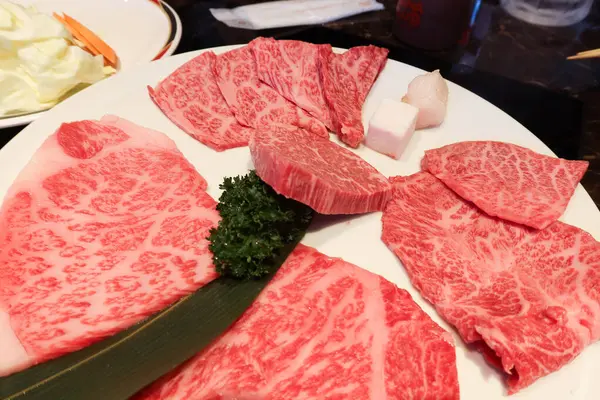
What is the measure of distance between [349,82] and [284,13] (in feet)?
4.70

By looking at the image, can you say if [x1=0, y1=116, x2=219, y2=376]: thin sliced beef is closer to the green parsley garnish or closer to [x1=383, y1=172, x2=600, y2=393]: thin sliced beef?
the green parsley garnish

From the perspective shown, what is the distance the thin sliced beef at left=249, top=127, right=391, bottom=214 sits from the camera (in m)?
1.82

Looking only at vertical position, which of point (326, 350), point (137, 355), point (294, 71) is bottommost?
point (326, 350)

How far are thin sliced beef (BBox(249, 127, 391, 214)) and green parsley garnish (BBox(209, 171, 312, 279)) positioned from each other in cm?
8

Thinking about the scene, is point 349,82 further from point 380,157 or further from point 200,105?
point 200,105

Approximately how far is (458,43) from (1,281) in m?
3.46

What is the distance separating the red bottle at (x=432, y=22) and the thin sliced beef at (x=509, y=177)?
4.54 feet

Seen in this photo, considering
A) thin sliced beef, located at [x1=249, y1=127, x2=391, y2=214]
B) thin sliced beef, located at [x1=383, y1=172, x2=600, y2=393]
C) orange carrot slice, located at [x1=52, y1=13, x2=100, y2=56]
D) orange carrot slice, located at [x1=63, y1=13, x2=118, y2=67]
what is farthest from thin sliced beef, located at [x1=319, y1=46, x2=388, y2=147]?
orange carrot slice, located at [x1=52, y1=13, x2=100, y2=56]

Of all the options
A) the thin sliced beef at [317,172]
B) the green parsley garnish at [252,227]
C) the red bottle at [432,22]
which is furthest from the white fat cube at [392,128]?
the red bottle at [432,22]

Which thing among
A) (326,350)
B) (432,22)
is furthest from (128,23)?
(326,350)

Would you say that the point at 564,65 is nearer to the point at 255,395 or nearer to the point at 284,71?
the point at 284,71

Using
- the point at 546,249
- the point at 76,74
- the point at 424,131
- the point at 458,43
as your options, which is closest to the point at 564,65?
the point at 458,43

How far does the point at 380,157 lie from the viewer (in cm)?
235

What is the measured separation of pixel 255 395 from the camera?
1453 millimetres
